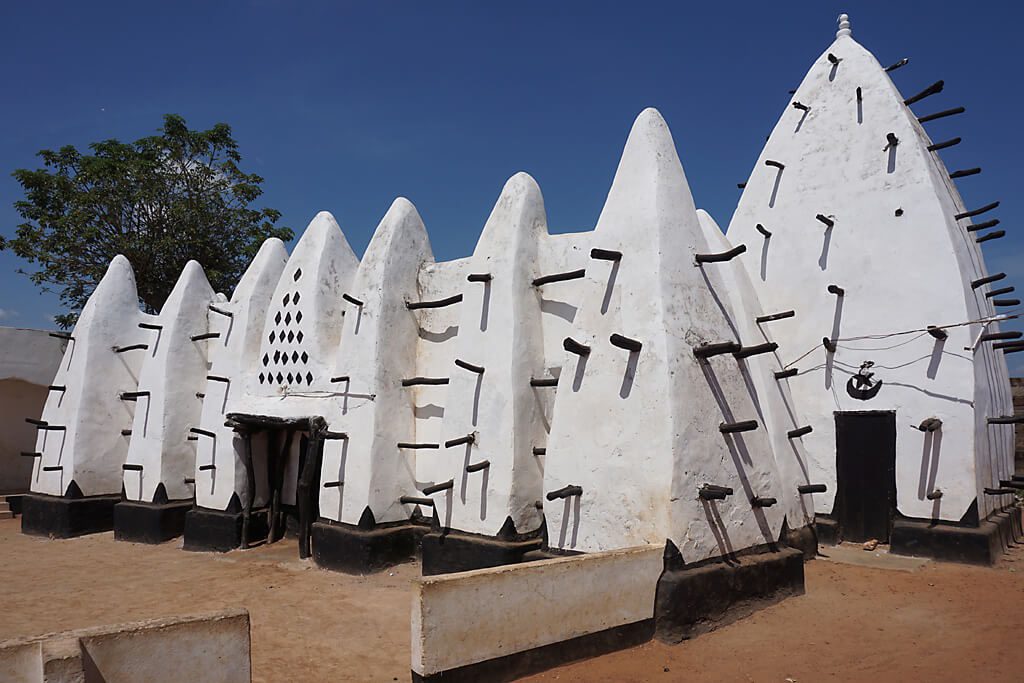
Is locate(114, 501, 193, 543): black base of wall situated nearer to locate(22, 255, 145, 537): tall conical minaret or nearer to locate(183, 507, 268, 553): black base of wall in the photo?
locate(183, 507, 268, 553): black base of wall

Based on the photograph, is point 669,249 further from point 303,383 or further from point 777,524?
point 303,383

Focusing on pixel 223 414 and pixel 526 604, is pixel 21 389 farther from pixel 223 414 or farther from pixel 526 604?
pixel 526 604

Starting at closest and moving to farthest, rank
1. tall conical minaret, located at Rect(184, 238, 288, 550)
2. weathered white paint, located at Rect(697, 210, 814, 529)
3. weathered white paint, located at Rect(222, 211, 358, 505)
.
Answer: weathered white paint, located at Rect(697, 210, 814, 529)
weathered white paint, located at Rect(222, 211, 358, 505)
tall conical minaret, located at Rect(184, 238, 288, 550)

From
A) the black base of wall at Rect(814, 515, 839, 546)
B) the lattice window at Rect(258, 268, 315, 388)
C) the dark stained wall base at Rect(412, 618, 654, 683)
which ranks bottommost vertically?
the dark stained wall base at Rect(412, 618, 654, 683)

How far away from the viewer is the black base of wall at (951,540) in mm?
8047

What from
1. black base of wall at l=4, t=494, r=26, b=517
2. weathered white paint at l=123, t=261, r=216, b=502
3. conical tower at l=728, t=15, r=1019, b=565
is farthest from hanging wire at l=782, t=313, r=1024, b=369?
black base of wall at l=4, t=494, r=26, b=517

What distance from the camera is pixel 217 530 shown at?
37.4 feet

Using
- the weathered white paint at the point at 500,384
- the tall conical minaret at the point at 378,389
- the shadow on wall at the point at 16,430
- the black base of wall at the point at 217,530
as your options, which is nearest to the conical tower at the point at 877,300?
the weathered white paint at the point at 500,384

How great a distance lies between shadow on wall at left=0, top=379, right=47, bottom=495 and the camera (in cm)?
1769

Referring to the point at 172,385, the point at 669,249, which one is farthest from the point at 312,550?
the point at 669,249

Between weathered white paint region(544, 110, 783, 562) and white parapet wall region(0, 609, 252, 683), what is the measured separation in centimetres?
314

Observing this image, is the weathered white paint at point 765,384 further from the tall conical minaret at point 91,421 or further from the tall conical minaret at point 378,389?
the tall conical minaret at point 91,421

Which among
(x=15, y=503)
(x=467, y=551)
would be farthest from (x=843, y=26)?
(x=15, y=503)

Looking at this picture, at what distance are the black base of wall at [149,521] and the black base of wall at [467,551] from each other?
19.4 ft
